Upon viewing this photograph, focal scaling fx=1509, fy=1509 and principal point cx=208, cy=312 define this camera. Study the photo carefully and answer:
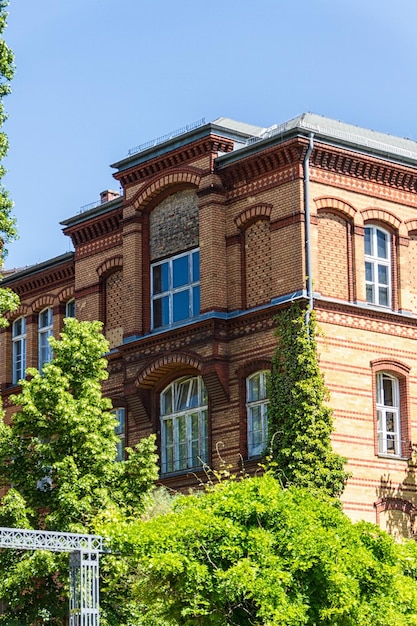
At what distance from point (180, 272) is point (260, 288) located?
3109 mm

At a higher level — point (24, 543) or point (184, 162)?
point (184, 162)

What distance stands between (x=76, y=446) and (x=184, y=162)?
11243 mm

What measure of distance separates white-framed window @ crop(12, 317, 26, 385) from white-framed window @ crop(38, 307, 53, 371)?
0.81 m

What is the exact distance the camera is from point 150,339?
40.6 meters

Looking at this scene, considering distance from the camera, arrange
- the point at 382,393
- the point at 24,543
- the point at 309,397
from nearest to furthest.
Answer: the point at 24,543, the point at 309,397, the point at 382,393

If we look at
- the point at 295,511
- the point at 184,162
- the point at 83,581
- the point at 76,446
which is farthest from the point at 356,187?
the point at 83,581

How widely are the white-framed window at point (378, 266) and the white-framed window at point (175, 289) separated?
455 centimetres

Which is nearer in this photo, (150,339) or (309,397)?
(309,397)

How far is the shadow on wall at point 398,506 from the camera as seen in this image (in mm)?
37625

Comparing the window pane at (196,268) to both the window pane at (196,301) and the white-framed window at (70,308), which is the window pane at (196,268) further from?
the white-framed window at (70,308)

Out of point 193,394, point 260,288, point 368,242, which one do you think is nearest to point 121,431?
point 193,394

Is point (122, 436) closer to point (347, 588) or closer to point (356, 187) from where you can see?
point (356, 187)

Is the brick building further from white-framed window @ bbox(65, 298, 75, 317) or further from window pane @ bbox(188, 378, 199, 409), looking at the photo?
white-framed window @ bbox(65, 298, 75, 317)

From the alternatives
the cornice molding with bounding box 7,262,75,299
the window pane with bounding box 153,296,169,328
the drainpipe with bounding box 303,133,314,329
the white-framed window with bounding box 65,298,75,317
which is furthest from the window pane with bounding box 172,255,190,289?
the white-framed window with bounding box 65,298,75,317
